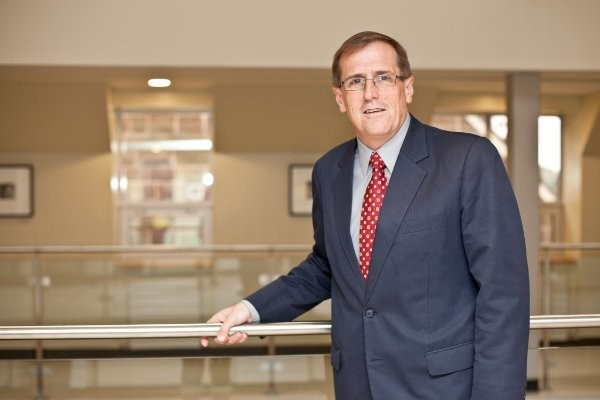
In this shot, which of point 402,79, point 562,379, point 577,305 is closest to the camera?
point 402,79

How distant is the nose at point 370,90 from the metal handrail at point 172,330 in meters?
0.66

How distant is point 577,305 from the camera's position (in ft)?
25.5

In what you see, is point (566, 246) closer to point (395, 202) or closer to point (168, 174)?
point (168, 174)

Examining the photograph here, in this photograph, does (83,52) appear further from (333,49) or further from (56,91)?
(56,91)

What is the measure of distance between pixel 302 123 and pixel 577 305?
334 cm

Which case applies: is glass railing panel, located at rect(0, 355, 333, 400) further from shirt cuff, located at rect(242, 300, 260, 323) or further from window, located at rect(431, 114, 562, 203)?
window, located at rect(431, 114, 562, 203)

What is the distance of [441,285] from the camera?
1774 millimetres

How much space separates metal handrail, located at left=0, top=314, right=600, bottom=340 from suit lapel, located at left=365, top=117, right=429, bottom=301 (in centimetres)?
42

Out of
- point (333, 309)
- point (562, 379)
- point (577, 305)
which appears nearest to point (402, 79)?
point (333, 309)

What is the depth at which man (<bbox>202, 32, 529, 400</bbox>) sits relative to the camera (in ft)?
5.62

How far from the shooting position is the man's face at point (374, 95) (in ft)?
6.02

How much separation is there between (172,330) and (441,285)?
814 mm

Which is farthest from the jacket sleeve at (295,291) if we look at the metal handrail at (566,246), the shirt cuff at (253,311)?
the metal handrail at (566,246)

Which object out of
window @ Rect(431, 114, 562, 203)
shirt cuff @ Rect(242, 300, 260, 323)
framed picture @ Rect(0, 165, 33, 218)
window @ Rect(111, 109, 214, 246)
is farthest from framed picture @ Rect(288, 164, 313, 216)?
shirt cuff @ Rect(242, 300, 260, 323)
